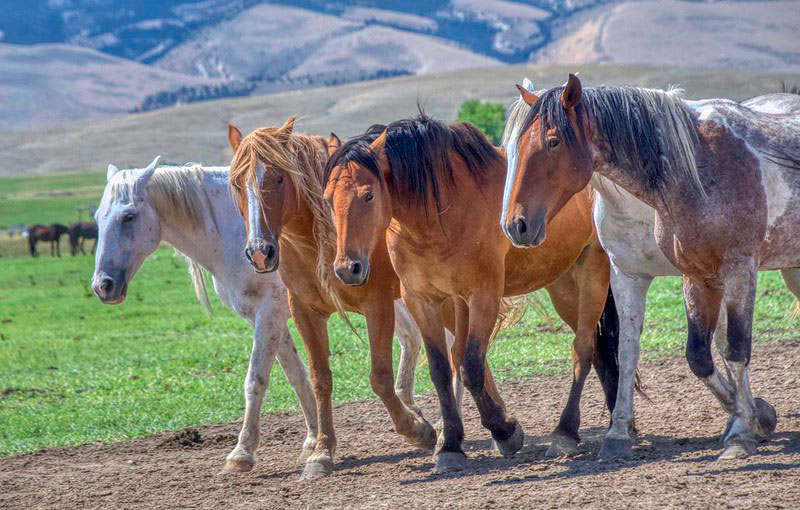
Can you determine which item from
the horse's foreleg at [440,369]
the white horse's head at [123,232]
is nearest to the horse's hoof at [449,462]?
the horse's foreleg at [440,369]

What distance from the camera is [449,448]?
688 cm

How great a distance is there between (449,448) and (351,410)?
2.96m

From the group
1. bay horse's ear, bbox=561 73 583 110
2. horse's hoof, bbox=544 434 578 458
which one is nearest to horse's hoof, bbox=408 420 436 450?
horse's hoof, bbox=544 434 578 458

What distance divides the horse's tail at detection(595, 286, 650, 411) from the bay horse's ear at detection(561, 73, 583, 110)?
7.53 feet

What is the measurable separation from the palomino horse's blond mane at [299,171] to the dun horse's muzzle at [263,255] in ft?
0.88

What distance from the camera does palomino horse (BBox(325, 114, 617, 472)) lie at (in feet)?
21.1

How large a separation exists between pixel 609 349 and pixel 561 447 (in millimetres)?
990

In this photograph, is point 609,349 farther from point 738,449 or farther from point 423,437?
point 738,449

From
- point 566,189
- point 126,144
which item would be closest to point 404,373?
point 566,189

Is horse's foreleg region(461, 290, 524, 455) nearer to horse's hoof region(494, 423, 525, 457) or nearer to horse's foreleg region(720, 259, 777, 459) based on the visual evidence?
horse's hoof region(494, 423, 525, 457)

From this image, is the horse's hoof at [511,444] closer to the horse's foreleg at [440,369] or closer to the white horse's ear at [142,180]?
the horse's foreleg at [440,369]

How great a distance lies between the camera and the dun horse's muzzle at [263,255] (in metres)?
6.71

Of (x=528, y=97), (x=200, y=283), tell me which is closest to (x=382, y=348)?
(x=528, y=97)

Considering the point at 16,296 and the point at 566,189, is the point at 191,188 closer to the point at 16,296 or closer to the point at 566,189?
the point at 566,189
